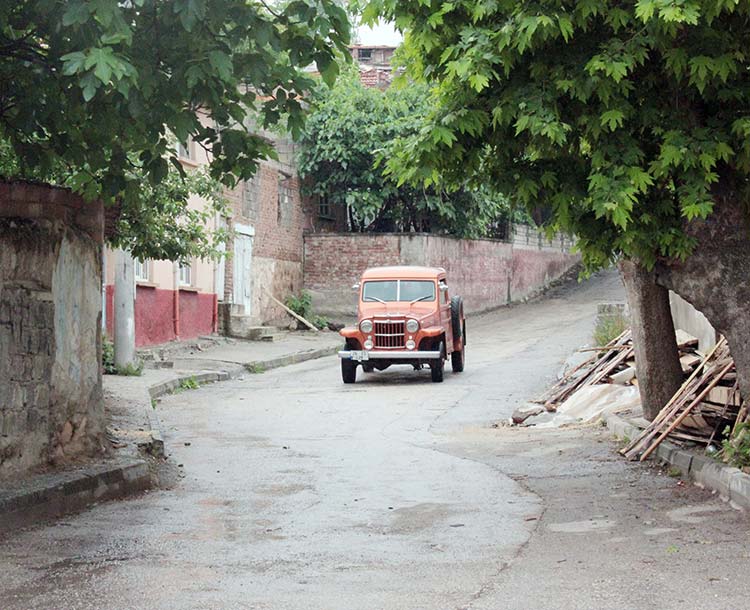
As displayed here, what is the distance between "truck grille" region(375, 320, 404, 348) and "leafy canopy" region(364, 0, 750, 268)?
39.1 ft

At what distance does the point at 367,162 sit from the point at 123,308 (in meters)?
16.1

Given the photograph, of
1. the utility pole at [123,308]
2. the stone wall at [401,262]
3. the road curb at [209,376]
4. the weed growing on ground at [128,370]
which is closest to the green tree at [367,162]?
the stone wall at [401,262]

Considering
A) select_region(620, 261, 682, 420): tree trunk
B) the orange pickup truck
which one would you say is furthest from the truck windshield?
select_region(620, 261, 682, 420): tree trunk

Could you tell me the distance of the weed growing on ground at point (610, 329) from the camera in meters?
19.9

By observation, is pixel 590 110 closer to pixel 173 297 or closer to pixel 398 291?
pixel 398 291

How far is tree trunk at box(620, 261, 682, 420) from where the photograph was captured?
1283 cm

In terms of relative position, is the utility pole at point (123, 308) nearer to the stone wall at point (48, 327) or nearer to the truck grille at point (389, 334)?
the truck grille at point (389, 334)

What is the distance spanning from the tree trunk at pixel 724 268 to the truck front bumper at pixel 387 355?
1196cm

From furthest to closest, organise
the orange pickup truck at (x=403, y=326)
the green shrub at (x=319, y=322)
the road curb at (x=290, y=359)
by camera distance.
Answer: the green shrub at (x=319, y=322) < the road curb at (x=290, y=359) < the orange pickup truck at (x=403, y=326)

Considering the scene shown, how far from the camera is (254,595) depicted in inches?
254

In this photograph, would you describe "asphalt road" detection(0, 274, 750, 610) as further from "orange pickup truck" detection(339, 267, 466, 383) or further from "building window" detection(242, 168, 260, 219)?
"building window" detection(242, 168, 260, 219)

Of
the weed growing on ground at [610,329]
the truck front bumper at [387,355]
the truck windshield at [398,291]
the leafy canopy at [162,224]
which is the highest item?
the leafy canopy at [162,224]

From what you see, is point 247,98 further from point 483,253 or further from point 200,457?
point 483,253

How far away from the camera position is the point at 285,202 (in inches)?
1393
